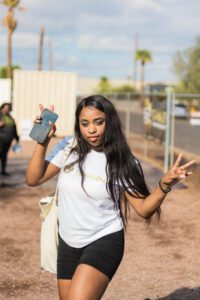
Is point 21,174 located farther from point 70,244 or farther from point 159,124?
point 70,244

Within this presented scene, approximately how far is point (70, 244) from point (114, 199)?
1.16ft

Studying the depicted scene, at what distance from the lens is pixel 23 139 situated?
2259 cm

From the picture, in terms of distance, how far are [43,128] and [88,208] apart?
53 centimetres

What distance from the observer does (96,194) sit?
2.88 metres

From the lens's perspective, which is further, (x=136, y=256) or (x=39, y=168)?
(x=136, y=256)

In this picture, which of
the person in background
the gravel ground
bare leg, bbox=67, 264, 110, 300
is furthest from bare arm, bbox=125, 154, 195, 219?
the person in background

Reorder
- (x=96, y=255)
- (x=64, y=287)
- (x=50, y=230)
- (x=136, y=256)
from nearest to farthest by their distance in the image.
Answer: (x=96, y=255) < (x=64, y=287) < (x=50, y=230) < (x=136, y=256)

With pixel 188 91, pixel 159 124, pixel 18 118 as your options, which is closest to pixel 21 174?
pixel 159 124

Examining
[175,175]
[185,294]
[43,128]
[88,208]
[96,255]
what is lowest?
[185,294]

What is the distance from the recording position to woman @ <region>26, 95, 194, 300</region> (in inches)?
113

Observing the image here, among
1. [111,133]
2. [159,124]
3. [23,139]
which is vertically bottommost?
[23,139]

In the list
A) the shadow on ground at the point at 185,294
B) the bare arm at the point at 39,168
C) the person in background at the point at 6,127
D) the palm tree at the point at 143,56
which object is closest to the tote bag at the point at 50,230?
the bare arm at the point at 39,168

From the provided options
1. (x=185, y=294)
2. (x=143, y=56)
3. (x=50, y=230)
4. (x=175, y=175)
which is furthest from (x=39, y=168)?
(x=143, y=56)

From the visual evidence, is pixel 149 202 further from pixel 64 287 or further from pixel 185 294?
pixel 185 294
